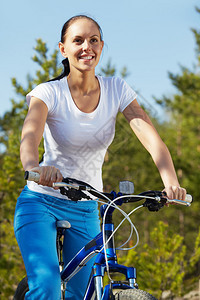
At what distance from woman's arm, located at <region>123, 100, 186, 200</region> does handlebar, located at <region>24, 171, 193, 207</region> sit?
0.06 m

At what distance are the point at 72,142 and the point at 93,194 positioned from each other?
0.61m

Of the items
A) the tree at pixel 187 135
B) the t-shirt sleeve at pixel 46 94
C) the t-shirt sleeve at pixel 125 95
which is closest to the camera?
the t-shirt sleeve at pixel 46 94

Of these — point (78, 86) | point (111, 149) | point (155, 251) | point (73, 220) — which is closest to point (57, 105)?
point (78, 86)

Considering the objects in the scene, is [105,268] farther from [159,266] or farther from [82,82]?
[159,266]

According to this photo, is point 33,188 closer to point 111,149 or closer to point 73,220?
point 73,220

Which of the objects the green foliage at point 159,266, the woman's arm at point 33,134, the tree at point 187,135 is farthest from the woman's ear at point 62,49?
the tree at point 187,135

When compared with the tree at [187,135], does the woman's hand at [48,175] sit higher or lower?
lower

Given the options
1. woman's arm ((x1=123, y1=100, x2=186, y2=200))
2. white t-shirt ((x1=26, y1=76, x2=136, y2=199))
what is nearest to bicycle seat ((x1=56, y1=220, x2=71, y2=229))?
white t-shirt ((x1=26, y1=76, x2=136, y2=199))

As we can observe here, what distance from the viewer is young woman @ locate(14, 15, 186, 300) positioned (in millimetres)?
2320

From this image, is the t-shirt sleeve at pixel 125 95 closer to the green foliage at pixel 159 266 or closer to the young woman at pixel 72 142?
the young woman at pixel 72 142

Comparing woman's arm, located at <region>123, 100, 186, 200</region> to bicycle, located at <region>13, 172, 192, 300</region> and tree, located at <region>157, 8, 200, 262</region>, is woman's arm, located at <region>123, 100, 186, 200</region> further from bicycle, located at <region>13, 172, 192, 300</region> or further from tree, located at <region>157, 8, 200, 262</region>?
tree, located at <region>157, 8, 200, 262</region>

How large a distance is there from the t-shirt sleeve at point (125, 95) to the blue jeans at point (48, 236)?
2.14 feet

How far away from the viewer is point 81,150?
2604 mm

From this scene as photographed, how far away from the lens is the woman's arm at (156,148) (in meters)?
2.21
